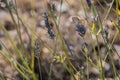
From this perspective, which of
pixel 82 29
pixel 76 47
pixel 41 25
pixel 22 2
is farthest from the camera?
pixel 22 2

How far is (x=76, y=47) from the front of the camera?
85.4 inches

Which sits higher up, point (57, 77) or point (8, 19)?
point (8, 19)

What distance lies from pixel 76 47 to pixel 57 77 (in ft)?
0.76

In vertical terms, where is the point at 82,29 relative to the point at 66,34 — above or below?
above

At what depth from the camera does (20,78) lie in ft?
6.67

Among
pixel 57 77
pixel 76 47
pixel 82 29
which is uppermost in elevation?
pixel 82 29

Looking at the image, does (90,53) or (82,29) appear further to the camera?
(90,53)

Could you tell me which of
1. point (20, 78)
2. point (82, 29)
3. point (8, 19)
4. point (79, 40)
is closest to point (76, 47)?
point (79, 40)

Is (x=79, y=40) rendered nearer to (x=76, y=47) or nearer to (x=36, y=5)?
(x=76, y=47)

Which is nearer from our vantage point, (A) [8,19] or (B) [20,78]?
(B) [20,78]

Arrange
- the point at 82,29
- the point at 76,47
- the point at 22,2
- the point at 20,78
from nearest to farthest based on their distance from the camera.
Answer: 1. the point at 82,29
2. the point at 20,78
3. the point at 76,47
4. the point at 22,2

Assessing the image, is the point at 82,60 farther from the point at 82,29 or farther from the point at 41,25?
the point at 82,29

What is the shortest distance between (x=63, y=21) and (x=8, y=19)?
0.40 metres

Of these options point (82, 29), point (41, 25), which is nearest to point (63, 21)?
point (41, 25)
